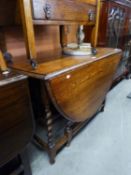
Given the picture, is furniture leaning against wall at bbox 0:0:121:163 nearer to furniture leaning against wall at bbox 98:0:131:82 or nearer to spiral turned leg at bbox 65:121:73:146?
spiral turned leg at bbox 65:121:73:146

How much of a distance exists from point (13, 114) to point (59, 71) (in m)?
0.39

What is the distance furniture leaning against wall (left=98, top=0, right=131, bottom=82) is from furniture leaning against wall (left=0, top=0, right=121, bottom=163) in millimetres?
551

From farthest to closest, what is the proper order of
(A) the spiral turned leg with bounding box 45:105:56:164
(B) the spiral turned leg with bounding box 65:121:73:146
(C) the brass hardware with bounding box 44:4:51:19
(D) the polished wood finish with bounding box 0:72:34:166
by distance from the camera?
(B) the spiral turned leg with bounding box 65:121:73:146 < (A) the spiral turned leg with bounding box 45:105:56:164 < (C) the brass hardware with bounding box 44:4:51:19 < (D) the polished wood finish with bounding box 0:72:34:166

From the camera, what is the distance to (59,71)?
98 cm

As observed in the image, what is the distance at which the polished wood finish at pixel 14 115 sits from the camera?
30.9 inches

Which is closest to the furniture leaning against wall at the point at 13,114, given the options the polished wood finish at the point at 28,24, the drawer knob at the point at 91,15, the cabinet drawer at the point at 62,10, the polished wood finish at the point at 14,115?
the polished wood finish at the point at 14,115

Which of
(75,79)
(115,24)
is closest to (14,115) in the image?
(75,79)

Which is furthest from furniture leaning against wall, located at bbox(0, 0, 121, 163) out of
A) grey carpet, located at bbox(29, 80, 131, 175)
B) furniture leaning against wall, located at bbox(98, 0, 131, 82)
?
furniture leaning against wall, located at bbox(98, 0, 131, 82)

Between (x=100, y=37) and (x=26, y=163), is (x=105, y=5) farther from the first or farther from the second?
(x=26, y=163)

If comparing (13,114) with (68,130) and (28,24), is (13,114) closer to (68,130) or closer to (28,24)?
(28,24)

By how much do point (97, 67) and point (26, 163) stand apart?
0.98 m

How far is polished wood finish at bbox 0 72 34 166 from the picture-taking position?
0.79 meters

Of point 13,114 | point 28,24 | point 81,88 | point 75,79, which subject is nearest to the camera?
point 13,114

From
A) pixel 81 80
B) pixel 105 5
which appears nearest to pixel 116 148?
pixel 81 80
